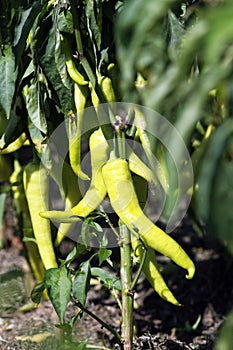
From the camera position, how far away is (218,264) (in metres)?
2.87

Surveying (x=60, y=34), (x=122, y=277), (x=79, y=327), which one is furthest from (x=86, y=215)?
(x=79, y=327)

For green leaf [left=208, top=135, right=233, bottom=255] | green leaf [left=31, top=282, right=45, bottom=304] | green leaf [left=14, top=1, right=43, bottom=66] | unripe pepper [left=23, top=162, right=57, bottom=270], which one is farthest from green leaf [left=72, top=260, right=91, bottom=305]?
green leaf [left=208, top=135, right=233, bottom=255]

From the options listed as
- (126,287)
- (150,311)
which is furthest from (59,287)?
(150,311)

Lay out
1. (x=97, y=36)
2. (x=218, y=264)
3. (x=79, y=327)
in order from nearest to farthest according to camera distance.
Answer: (x=97, y=36)
(x=79, y=327)
(x=218, y=264)

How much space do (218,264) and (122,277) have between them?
1156 millimetres

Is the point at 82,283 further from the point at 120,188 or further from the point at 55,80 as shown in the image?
the point at 55,80

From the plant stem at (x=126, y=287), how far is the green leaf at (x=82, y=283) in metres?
0.10

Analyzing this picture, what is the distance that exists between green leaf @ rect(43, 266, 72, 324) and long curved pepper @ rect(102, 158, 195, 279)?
203 millimetres

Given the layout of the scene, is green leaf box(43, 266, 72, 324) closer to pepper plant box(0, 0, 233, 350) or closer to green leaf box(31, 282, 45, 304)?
pepper plant box(0, 0, 233, 350)

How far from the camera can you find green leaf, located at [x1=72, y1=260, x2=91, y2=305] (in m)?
1.73

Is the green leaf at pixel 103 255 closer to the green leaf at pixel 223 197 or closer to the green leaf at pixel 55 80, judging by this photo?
the green leaf at pixel 55 80

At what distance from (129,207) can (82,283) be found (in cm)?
23

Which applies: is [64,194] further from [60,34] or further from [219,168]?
[219,168]

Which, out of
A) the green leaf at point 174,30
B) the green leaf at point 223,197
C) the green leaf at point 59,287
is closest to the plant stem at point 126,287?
the green leaf at point 59,287
